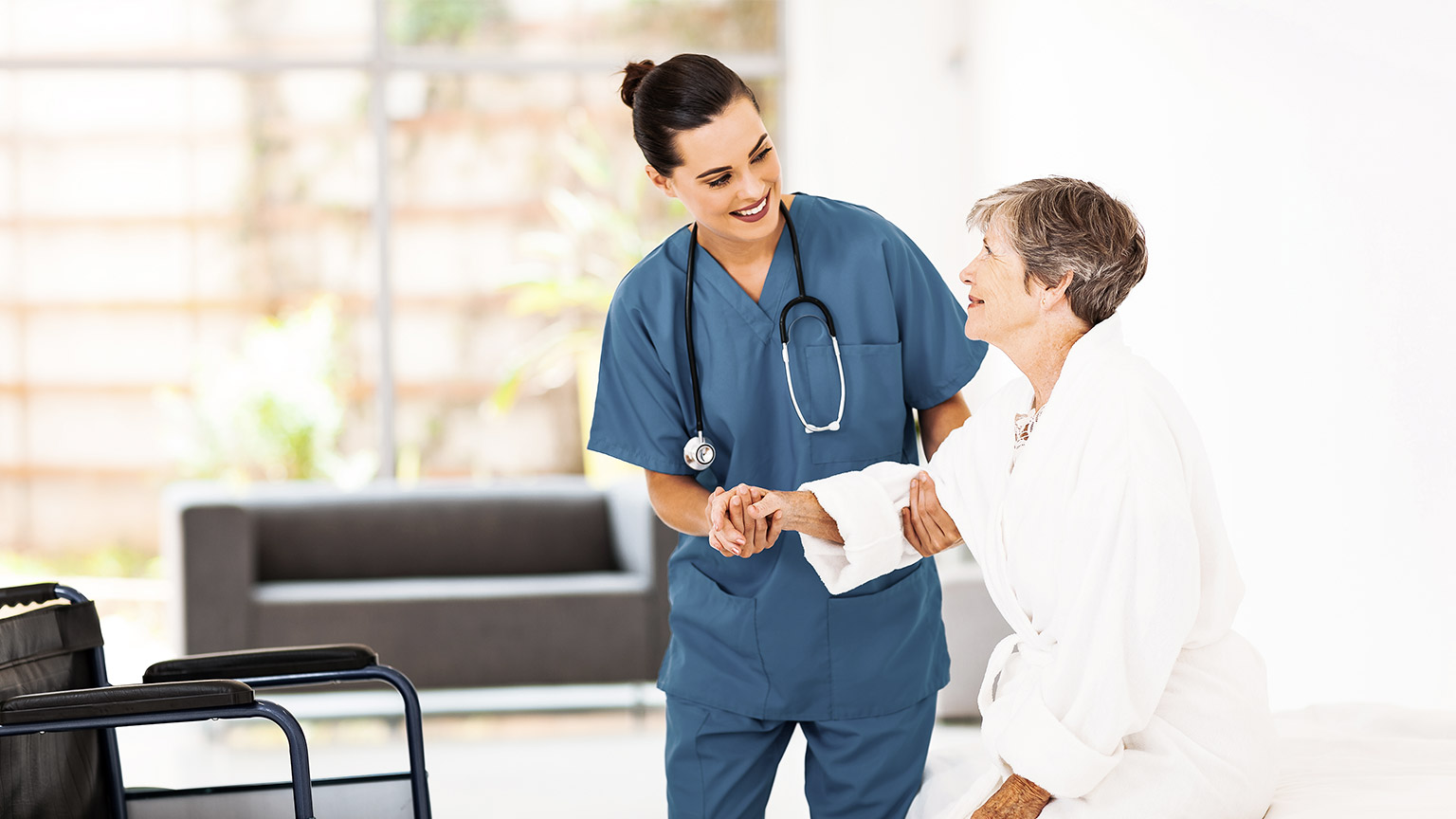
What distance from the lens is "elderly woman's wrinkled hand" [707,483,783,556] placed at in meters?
1.48

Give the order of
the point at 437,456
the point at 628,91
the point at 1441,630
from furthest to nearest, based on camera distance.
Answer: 1. the point at 437,456
2. the point at 1441,630
3. the point at 628,91

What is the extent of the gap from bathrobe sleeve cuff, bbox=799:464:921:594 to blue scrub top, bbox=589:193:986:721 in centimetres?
8

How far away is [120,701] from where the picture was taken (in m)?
1.36

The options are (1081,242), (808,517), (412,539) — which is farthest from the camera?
(412,539)

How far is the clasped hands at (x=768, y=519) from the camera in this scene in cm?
149

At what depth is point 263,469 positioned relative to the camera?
5.13 metres

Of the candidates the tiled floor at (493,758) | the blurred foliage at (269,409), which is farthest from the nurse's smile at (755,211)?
the blurred foliage at (269,409)

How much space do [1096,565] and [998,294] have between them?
1.12 feet

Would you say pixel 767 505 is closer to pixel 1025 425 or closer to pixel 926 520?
pixel 926 520

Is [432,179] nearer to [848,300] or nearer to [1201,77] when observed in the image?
[1201,77]

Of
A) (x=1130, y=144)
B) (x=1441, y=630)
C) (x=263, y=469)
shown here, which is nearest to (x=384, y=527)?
(x=263, y=469)

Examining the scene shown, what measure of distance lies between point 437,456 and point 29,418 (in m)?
1.67

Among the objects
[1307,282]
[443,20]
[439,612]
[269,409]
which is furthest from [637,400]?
[443,20]

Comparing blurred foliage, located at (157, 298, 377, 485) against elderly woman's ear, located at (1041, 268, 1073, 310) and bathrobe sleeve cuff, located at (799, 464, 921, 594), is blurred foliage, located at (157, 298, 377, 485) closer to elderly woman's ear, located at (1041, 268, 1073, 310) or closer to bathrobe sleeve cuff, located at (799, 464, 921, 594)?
bathrobe sleeve cuff, located at (799, 464, 921, 594)
